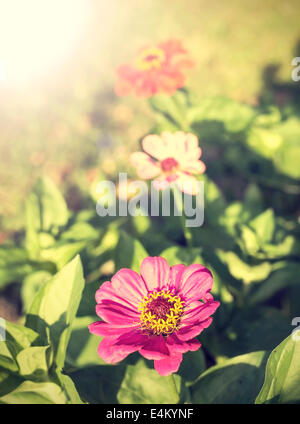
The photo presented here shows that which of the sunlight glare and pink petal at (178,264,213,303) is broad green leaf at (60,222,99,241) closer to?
pink petal at (178,264,213,303)

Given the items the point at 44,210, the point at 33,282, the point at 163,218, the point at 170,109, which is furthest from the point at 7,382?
the point at 170,109

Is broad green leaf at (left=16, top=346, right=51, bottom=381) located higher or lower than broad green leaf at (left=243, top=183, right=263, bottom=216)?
lower

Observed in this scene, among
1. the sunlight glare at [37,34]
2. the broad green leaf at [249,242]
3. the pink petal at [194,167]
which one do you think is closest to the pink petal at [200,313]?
the pink petal at [194,167]

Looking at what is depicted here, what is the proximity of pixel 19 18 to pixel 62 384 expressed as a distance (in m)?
2.78

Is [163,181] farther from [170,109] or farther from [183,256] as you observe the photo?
[170,109]

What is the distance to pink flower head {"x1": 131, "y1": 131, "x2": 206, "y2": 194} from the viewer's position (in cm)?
89

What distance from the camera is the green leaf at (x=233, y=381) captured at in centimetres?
84

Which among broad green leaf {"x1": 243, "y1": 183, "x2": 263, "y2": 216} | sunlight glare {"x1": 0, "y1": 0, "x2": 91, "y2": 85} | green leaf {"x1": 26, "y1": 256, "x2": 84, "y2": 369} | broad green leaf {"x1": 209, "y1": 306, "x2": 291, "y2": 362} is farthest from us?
sunlight glare {"x1": 0, "y1": 0, "x2": 91, "y2": 85}

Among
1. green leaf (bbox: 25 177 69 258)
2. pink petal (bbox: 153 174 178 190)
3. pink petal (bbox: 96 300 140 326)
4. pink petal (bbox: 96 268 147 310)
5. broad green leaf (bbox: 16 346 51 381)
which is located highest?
pink petal (bbox: 153 174 178 190)

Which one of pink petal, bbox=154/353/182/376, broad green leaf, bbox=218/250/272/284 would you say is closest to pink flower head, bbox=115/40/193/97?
broad green leaf, bbox=218/250/272/284

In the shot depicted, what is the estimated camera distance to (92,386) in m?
0.93

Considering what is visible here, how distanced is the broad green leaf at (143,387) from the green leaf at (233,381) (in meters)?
0.07

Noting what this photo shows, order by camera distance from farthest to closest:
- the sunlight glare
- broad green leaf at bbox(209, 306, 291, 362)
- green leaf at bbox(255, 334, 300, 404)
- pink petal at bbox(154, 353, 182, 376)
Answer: the sunlight glare, broad green leaf at bbox(209, 306, 291, 362), green leaf at bbox(255, 334, 300, 404), pink petal at bbox(154, 353, 182, 376)

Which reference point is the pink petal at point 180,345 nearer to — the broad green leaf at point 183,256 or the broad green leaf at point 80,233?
the broad green leaf at point 183,256
